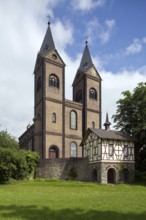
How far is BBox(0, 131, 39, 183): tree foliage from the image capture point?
3875 centimetres

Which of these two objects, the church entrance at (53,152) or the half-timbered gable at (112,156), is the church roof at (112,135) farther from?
the church entrance at (53,152)

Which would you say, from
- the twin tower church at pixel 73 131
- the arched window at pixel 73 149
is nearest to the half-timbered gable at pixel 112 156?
the twin tower church at pixel 73 131

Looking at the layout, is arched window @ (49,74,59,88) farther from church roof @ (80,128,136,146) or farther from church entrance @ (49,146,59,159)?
church roof @ (80,128,136,146)

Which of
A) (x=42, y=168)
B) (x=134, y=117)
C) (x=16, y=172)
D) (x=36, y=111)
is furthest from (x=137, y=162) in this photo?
(x=36, y=111)

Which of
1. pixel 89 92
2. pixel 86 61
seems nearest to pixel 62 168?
pixel 89 92

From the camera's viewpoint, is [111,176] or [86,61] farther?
[86,61]

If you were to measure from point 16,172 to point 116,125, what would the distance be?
16.3 m

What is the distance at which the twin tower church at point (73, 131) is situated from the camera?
42219 mm

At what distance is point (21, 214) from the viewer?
43.7 feet

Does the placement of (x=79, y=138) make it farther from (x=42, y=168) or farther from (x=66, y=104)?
(x=42, y=168)

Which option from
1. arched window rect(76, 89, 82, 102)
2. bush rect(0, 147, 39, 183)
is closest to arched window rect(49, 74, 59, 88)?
arched window rect(76, 89, 82, 102)

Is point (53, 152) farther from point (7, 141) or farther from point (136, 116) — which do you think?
point (136, 116)

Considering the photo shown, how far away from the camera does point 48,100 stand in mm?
57219

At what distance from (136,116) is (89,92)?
2059 cm
